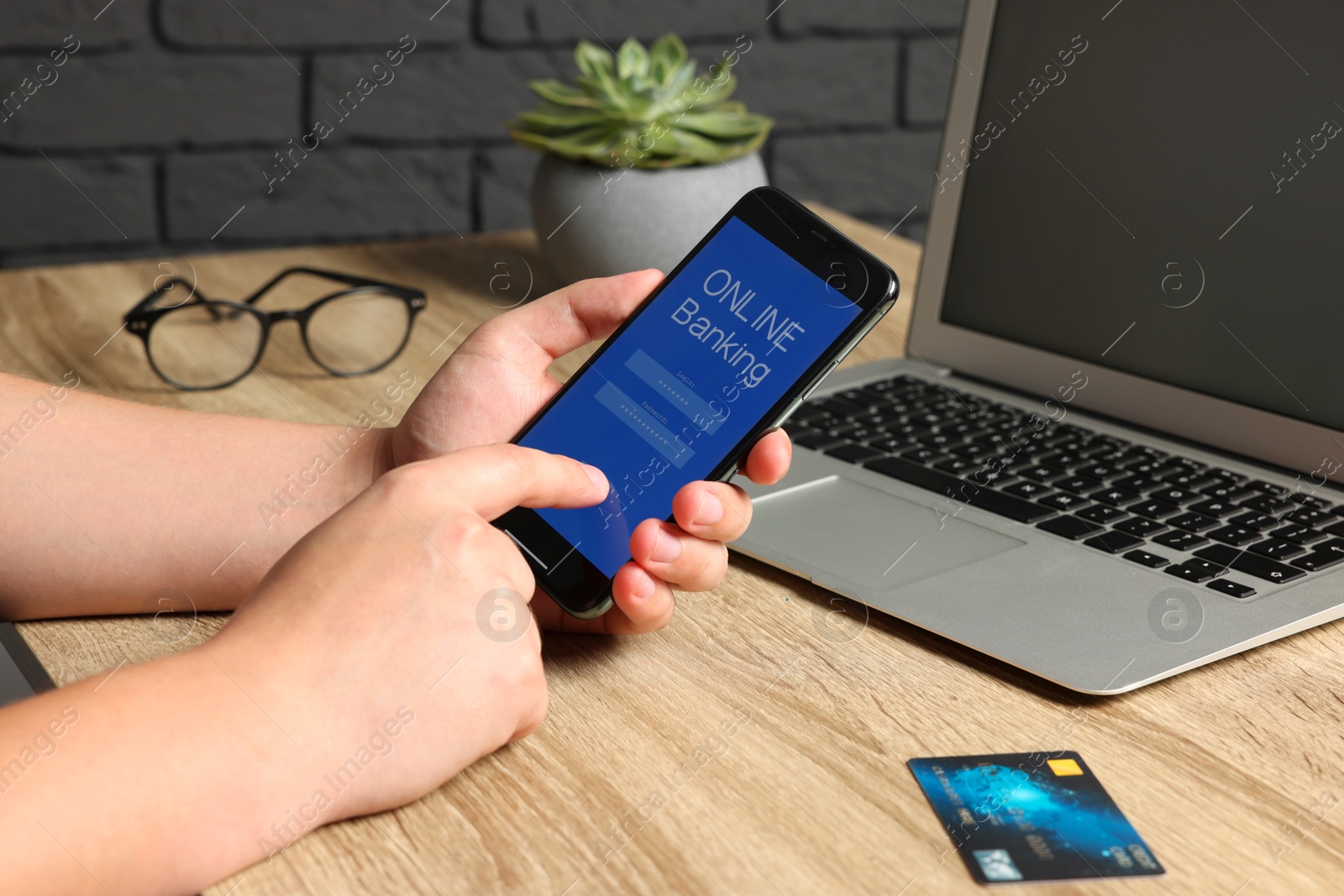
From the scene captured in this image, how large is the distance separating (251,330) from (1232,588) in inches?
26.9

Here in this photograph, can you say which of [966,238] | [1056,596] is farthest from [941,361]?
[1056,596]

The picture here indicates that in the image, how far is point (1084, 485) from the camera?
1.97 feet

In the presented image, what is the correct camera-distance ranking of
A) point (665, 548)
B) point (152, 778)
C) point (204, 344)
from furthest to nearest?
1. point (204, 344)
2. point (665, 548)
3. point (152, 778)

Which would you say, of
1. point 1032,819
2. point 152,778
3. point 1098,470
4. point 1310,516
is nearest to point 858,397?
point 1098,470

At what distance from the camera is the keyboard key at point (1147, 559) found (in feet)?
1.69

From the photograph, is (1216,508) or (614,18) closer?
(1216,508)

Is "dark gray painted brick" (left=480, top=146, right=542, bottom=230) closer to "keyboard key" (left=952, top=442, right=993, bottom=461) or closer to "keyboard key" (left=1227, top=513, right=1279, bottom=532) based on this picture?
"keyboard key" (left=952, top=442, right=993, bottom=461)

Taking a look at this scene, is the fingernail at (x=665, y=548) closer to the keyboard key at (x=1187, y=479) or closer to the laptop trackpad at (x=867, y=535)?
the laptop trackpad at (x=867, y=535)

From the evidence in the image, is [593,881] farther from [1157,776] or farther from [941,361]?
[941,361]

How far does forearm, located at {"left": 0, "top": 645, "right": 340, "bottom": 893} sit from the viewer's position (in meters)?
0.34

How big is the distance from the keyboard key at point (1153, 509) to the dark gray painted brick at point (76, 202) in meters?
1.13

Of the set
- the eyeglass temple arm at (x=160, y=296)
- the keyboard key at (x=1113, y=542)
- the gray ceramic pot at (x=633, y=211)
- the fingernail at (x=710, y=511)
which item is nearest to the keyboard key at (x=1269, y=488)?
the keyboard key at (x=1113, y=542)

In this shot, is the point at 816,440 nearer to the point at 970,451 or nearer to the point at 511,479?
the point at 970,451

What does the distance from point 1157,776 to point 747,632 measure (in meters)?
0.18
